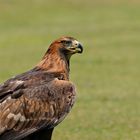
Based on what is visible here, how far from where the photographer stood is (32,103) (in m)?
9.26

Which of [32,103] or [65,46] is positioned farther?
[65,46]

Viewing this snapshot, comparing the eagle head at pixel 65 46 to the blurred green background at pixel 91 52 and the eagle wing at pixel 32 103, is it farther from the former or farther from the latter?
the blurred green background at pixel 91 52

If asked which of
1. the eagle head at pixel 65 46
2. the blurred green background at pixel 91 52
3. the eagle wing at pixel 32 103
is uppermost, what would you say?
the eagle head at pixel 65 46

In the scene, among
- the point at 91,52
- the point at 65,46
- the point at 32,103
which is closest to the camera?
the point at 32,103

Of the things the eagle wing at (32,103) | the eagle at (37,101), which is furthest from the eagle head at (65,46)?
the eagle wing at (32,103)

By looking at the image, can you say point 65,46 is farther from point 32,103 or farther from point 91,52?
point 91,52

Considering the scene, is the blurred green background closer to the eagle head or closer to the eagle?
the eagle head

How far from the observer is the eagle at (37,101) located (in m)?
9.09

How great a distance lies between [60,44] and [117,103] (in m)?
7.52

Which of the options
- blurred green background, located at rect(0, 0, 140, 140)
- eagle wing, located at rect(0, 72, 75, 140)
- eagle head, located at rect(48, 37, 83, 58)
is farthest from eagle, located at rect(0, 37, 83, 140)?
blurred green background, located at rect(0, 0, 140, 140)

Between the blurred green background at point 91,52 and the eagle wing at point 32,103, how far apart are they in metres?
3.44

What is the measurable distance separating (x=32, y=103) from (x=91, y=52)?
2059 cm

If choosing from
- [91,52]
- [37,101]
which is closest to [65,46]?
[37,101]

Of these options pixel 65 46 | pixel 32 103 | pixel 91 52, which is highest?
pixel 65 46
